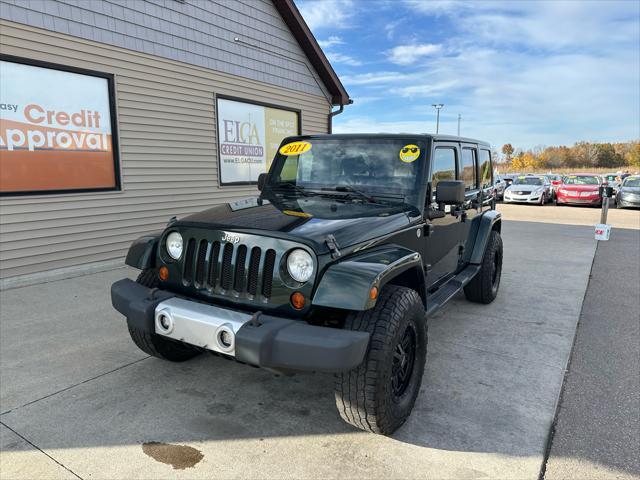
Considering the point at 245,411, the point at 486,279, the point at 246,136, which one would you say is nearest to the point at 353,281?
the point at 245,411

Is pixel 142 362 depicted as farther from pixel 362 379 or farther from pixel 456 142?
pixel 456 142

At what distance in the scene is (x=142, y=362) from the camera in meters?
3.50

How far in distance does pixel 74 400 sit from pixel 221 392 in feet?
3.03

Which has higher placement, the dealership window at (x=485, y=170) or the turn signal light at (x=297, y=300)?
the dealership window at (x=485, y=170)

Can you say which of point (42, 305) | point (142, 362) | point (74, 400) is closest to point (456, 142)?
point (142, 362)

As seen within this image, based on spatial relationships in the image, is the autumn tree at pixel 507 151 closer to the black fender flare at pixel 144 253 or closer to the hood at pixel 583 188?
the hood at pixel 583 188

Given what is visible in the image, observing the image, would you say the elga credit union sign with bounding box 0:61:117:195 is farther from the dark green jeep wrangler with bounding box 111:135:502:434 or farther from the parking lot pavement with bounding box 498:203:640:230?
the parking lot pavement with bounding box 498:203:640:230

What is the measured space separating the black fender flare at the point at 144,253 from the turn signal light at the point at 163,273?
132mm

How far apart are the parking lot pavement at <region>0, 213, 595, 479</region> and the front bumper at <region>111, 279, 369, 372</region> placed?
0.57 m

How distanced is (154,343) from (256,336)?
137 centimetres

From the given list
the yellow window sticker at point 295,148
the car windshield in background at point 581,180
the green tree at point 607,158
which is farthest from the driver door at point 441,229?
the green tree at point 607,158

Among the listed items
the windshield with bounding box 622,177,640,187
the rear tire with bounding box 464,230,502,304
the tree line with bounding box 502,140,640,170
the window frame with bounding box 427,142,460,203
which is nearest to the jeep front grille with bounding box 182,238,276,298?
the window frame with bounding box 427,142,460,203

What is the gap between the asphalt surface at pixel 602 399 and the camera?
2386 mm

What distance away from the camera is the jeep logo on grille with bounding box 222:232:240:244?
2.62 meters
